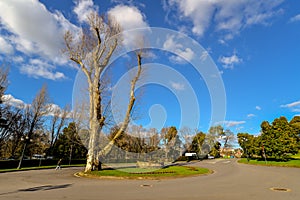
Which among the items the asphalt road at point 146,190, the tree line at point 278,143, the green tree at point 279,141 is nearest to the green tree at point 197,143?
the tree line at point 278,143

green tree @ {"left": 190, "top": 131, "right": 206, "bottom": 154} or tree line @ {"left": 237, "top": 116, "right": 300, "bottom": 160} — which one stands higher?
green tree @ {"left": 190, "top": 131, "right": 206, "bottom": 154}

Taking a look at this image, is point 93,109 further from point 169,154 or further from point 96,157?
point 169,154

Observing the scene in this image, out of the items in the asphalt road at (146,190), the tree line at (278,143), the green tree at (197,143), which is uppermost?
the green tree at (197,143)

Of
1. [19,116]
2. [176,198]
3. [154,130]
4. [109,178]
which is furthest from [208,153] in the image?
[176,198]

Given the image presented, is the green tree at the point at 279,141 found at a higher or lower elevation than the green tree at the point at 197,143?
lower

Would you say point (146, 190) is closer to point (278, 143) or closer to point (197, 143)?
point (278, 143)

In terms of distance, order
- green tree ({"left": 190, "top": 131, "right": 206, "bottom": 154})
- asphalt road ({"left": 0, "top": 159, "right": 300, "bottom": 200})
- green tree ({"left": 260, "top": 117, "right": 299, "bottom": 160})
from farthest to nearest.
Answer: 1. green tree ({"left": 190, "top": 131, "right": 206, "bottom": 154})
2. green tree ({"left": 260, "top": 117, "right": 299, "bottom": 160})
3. asphalt road ({"left": 0, "top": 159, "right": 300, "bottom": 200})

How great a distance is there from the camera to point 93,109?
2097cm

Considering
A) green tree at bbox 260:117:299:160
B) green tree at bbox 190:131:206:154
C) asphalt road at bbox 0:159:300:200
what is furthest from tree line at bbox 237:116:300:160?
asphalt road at bbox 0:159:300:200

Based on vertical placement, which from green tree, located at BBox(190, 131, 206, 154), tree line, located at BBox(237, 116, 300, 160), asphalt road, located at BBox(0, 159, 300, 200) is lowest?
asphalt road, located at BBox(0, 159, 300, 200)

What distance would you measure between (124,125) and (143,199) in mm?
13957

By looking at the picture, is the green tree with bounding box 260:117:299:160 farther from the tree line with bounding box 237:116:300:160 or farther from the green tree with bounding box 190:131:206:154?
the green tree with bounding box 190:131:206:154

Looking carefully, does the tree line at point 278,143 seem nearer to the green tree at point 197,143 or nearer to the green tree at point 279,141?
the green tree at point 279,141

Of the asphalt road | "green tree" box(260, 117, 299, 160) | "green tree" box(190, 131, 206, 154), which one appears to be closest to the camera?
the asphalt road
